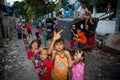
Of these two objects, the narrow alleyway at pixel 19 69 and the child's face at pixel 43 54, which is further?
the narrow alleyway at pixel 19 69

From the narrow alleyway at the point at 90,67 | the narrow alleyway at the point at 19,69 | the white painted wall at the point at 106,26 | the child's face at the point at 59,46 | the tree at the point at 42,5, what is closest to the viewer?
the child's face at the point at 59,46

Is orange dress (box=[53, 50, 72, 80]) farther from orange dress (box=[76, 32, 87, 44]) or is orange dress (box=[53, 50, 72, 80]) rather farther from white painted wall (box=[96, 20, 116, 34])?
white painted wall (box=[96, 20, 116, 34])

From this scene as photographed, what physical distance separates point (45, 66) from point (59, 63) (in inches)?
12.1

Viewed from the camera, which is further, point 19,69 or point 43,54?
point 19,69

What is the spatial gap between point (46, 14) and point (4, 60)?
3572 centimetres

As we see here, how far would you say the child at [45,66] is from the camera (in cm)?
352

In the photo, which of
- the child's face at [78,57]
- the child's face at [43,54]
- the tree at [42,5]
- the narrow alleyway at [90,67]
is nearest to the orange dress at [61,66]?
the child's face at [78,57]

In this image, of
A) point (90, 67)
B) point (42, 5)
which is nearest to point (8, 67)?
point (90, 67)

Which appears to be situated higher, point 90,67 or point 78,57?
point 78,57

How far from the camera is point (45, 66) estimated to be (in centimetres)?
359

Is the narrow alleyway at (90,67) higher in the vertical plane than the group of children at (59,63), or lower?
lower

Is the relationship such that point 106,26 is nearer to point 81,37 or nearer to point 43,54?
point 81,37

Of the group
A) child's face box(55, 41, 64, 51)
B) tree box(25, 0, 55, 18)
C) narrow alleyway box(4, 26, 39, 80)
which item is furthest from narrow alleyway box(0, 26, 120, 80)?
tree box(25, 0, 55, 18)

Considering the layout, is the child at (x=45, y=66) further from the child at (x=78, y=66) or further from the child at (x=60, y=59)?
the child at (x=78, y=66)
